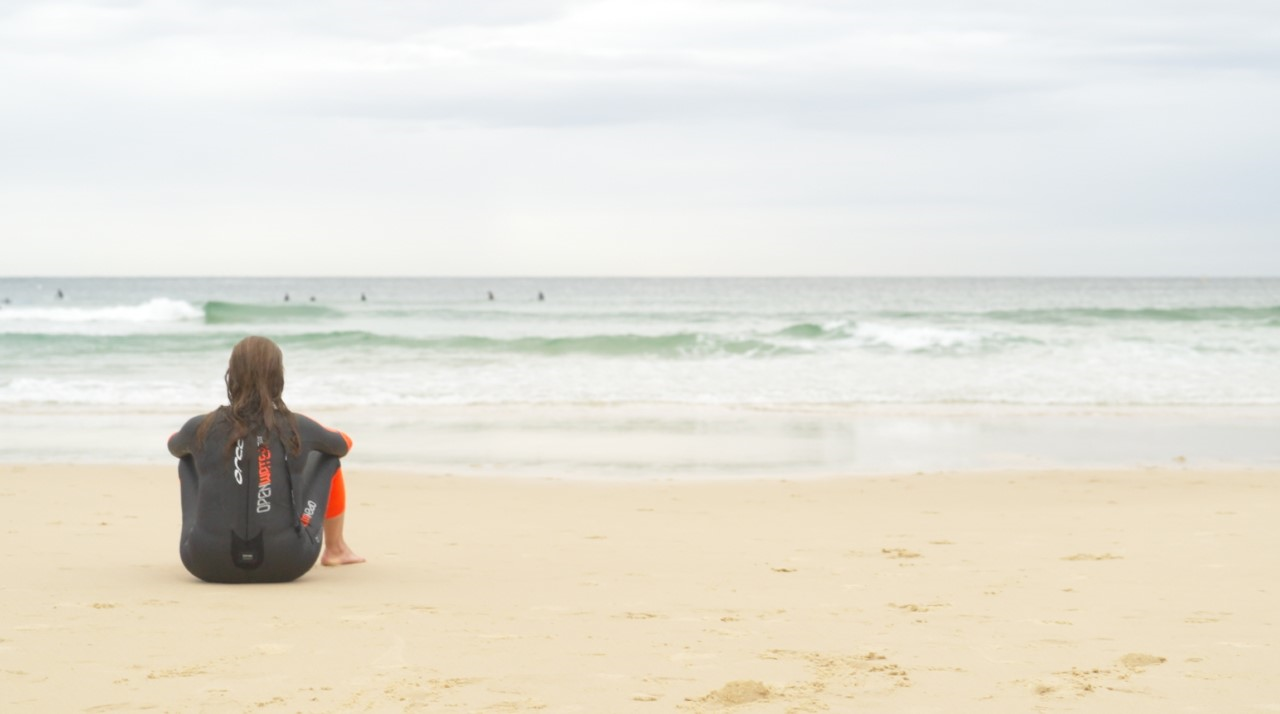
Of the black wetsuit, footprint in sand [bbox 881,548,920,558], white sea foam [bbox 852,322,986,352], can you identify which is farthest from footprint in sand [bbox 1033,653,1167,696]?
white sea foam [bbox 852,322,986,352]

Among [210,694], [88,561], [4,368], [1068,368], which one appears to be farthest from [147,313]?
[210,694]

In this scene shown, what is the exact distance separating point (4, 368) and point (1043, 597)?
67.8ft

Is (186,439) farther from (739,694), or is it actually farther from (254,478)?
(739,694)

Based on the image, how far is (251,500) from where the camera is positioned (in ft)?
15.7

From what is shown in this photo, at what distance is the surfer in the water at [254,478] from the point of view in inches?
186

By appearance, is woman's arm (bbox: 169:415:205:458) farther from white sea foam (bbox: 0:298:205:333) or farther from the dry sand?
white sea foam (bbox: 0:298:205:333)

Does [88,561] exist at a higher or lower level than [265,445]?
lower

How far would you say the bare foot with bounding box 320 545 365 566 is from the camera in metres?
5.49

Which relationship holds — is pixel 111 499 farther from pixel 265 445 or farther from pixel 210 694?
pixel 210 694

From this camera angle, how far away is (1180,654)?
12.9ft

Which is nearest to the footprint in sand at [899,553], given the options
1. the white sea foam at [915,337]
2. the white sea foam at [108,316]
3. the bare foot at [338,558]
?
the bare foot at [338,558]

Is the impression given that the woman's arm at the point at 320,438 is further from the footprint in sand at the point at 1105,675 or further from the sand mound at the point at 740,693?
the footprint in sand at the point at 1105,675

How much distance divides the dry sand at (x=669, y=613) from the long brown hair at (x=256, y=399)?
0.64m

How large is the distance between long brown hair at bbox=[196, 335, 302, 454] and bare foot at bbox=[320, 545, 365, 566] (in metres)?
0.87
